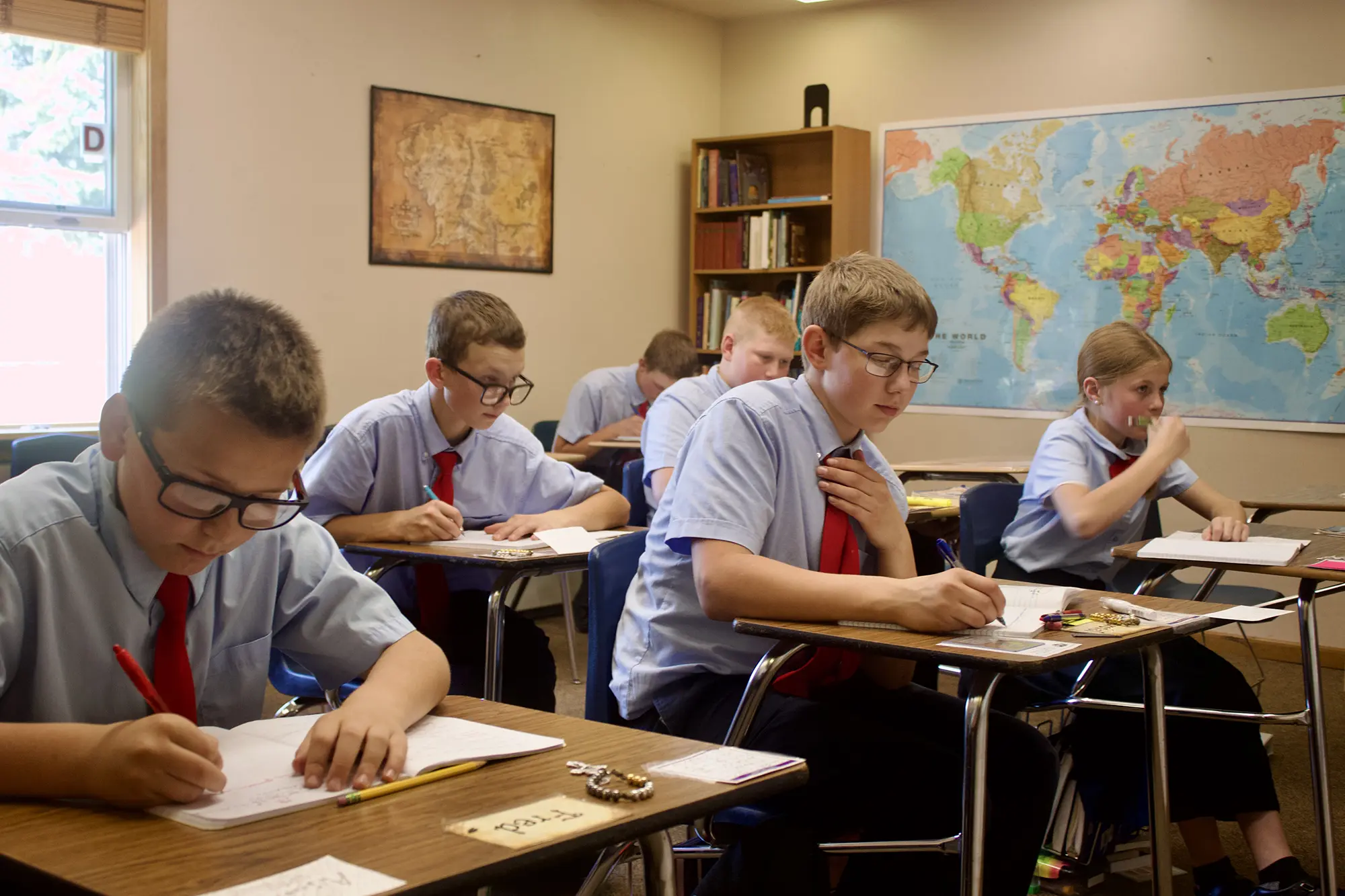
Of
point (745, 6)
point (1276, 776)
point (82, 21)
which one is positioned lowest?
point (1276, 776)

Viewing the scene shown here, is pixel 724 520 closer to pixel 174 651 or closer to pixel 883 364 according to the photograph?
pixel 883 364

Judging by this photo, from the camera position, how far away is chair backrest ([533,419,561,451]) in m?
5.72

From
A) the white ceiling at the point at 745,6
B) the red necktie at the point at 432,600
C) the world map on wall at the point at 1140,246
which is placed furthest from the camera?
the white ceiling at the point at 745,6

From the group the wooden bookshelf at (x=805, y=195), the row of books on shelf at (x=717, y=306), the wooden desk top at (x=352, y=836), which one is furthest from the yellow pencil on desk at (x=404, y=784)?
the row of books on shelf at (x=717, y=306)

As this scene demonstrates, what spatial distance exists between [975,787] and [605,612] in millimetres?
693

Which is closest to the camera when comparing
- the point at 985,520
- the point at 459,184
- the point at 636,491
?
the point at 985,520

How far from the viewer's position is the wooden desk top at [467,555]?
7.95 ft

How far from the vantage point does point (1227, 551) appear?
8.46 feet

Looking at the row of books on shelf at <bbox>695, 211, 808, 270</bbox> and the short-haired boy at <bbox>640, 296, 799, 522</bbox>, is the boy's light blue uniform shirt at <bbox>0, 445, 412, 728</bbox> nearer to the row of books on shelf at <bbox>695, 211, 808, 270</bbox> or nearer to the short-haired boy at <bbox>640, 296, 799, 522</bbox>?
the short-haired boy at <bbox>640, 296, 799, 522</bbox>

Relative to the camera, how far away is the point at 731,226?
6.35 metres

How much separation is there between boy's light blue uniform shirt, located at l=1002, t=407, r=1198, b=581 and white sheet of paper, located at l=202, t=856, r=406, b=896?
2.36 metres

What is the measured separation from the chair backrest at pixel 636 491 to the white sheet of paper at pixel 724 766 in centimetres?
251

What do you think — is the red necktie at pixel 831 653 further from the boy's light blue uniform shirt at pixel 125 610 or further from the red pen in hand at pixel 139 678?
the red pen in hand at pixel 139 678

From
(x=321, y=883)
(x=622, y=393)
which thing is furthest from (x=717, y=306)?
(x=321, y=883)
